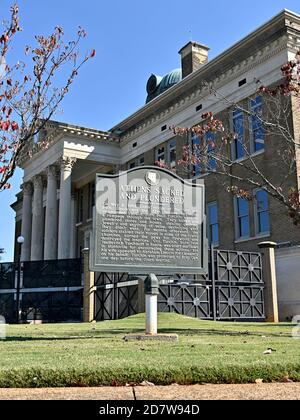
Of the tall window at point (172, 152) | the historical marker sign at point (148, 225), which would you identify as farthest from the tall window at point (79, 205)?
the historical marker sign at point (148, 225)

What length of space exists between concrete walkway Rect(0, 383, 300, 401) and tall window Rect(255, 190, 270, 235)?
22868mm

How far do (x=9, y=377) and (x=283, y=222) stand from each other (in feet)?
73.2

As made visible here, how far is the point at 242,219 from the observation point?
2988 centimetres

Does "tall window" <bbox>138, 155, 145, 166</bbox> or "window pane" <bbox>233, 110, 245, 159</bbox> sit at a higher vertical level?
"tall window" <bbox>138, 155, 145, 166</bbox>

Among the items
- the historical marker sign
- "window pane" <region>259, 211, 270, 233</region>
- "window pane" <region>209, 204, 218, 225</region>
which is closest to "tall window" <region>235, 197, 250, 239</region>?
"window pane" <region>259, 211, 270, 233</region>

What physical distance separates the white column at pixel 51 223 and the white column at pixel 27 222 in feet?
23.6

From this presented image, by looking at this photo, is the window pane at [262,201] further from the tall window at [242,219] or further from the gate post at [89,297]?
the gate post at [89,297]

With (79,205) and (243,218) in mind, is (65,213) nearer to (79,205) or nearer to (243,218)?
(79,205)

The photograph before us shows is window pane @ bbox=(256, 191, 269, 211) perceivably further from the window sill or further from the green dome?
the green dome

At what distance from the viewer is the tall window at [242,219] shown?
29.4 meters

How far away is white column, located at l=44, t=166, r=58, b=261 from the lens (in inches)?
1657

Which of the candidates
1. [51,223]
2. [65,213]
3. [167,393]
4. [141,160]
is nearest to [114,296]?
[65,213]

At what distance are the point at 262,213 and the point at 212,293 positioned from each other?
8.85 m

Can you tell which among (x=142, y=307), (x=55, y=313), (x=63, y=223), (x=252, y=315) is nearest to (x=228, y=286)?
(x=252, y=315)
